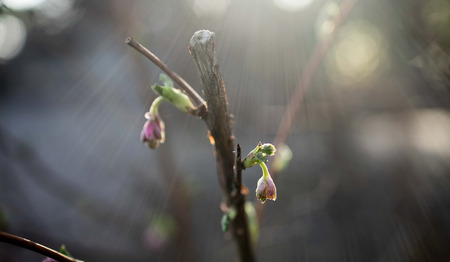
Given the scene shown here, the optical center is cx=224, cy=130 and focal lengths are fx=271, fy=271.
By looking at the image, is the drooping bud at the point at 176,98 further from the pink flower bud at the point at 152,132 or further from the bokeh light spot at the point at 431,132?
the bokeh light spot at the point at 431,132

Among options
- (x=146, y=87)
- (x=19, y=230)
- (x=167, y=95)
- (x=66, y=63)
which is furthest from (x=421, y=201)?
(x=66, y=63)

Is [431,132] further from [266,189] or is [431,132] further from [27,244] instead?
[27,244]

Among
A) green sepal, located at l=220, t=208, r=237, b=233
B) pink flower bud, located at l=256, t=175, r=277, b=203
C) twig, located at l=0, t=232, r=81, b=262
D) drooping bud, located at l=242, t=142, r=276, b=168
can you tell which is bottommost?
twig, located at l=0, t=232, r=81, b=262

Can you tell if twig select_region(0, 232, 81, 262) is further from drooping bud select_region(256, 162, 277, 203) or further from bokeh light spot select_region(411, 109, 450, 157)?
bokeh light spot select_region(411, 109, 450, 157)

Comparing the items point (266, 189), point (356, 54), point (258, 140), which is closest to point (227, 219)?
point (266, 189)

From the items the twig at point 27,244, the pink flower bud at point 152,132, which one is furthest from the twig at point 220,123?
the twig at point 27,244

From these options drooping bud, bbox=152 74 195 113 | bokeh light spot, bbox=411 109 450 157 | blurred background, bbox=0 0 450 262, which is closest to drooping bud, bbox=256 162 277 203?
drooping bud, bbox=152 74 195 113

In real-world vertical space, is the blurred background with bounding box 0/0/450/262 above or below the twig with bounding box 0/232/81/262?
above
